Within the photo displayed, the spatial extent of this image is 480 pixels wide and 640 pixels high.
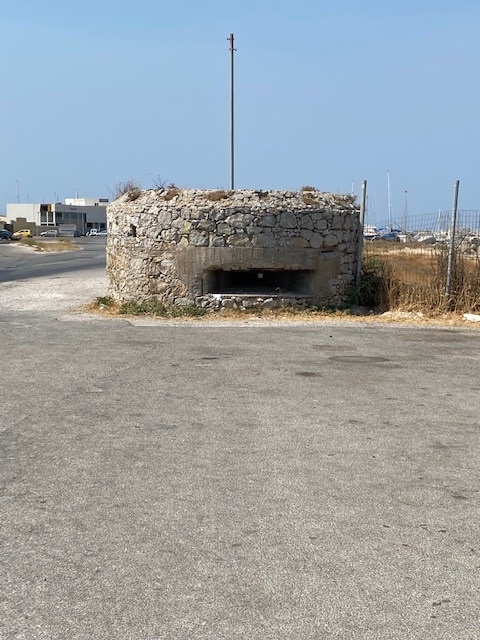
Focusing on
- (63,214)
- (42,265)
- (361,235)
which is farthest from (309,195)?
(63,214)

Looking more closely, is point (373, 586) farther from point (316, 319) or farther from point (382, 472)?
point (316, 319)

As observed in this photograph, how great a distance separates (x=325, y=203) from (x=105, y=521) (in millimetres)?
12191

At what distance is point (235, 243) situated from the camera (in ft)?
51.7

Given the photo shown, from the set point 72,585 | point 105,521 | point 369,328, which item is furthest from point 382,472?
point 369,328

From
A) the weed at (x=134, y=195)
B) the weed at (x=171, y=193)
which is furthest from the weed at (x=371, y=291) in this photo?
the weed at (x=134, y=195)

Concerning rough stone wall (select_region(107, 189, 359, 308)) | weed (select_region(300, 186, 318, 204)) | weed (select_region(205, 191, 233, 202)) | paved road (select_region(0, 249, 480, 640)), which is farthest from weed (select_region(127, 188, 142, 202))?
paved road (select_region(0, 249, 480, 640))

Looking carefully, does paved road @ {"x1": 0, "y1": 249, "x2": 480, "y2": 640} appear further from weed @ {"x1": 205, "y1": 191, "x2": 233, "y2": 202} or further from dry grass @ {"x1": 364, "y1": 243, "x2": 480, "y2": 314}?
weed @ {"x1": 205, "y1": 191, "x2": 233, "y2": 202}

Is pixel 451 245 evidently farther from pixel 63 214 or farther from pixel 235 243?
pixel 63 214

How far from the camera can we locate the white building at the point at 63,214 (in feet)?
456

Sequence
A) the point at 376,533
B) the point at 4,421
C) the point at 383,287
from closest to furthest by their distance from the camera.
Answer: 1. the point at 376,533
2. the point at 4,421
3. the point at 383,287

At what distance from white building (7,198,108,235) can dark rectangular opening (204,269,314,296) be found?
11498cm

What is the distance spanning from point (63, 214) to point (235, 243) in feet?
430

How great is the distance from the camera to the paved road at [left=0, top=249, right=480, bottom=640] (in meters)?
3.90

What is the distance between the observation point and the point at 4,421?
748cm
